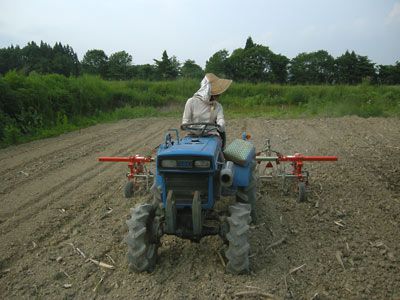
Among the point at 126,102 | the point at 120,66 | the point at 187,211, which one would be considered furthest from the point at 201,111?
the point at 120,66

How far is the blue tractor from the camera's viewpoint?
379 centimetres

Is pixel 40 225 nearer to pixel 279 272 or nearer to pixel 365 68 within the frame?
pixel 279 272

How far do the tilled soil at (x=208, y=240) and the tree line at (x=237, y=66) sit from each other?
3684cm

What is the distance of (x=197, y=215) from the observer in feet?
12.5

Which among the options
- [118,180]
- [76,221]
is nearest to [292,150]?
[118,180]

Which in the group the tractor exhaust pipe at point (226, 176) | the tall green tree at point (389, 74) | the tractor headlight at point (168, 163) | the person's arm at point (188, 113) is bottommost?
the tall green tree at point (389, 74)

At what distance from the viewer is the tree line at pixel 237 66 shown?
4472cm

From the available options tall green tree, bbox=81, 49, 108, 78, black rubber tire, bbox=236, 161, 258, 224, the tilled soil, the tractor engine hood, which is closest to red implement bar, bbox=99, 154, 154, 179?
the tilled soil

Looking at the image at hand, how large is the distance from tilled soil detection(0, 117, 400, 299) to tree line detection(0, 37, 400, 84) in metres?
36.8

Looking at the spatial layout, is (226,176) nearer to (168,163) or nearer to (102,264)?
(168,163)

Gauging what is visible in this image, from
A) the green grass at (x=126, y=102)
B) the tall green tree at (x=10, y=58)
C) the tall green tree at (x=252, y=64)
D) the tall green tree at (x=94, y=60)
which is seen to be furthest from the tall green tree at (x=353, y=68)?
the tall green tree at (x=10, y=58)

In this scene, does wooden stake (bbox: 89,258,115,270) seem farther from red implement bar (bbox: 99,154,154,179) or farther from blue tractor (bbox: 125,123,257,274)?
red implement bar (bbox: 99,154,154,179)

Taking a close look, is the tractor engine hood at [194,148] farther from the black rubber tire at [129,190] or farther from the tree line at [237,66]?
the tree line at [237,66]

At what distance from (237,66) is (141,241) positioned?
4667cm
